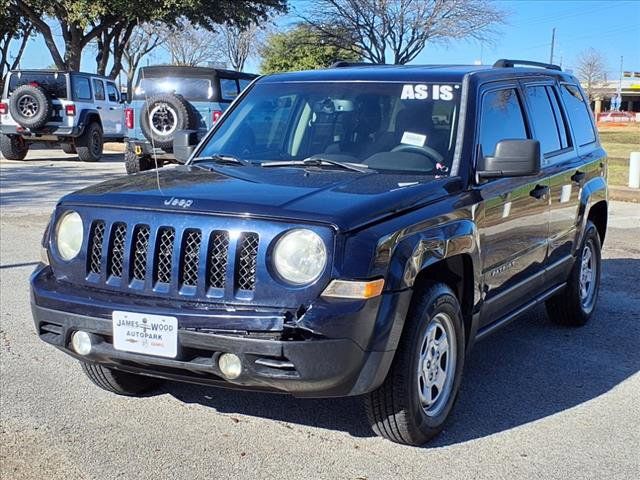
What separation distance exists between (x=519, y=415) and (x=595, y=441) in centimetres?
43

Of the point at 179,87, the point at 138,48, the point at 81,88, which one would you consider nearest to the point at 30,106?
the point at 81,88

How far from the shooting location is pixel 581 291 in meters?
6.14

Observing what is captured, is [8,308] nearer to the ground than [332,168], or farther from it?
nearer to the ground

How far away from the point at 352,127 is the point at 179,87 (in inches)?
416

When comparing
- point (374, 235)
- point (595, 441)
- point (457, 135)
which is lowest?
point (595, 441)

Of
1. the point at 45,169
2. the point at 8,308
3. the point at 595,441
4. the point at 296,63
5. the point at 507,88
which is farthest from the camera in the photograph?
the point at 296,63

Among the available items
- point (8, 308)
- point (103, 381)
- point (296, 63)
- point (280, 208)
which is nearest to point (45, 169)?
point (8, 308)

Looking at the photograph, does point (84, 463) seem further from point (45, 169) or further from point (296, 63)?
point (296, 63)

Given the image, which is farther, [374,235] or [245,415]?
[245,415]

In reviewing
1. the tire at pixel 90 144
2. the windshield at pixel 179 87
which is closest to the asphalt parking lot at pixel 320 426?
the windshield at pixel 179 87

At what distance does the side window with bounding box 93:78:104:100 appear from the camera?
20134 millimetres

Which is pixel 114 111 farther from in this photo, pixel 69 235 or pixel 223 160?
pixel 69 235

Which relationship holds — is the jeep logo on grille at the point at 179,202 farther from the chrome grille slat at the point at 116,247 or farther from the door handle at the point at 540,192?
the door handle at the point at 540,192

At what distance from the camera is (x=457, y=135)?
445cm
